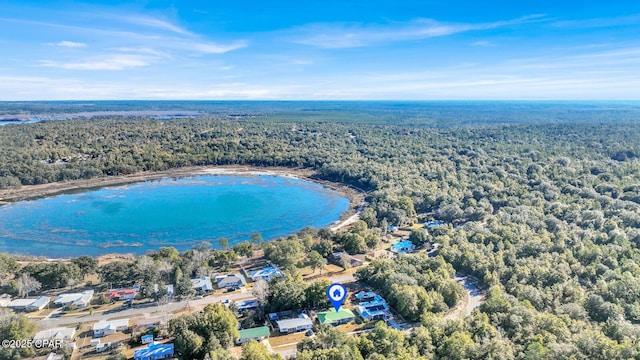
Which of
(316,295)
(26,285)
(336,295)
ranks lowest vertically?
(26,285)

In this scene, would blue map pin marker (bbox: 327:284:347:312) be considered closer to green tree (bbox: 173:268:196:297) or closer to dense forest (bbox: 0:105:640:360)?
dense forest (bbox: 0:105:640:360)

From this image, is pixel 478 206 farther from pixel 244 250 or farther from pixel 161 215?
pixel 161 215

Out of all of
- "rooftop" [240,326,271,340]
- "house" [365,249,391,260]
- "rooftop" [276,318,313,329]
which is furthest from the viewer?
"house" [365,249,391,260]

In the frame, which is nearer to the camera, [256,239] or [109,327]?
[109,327]

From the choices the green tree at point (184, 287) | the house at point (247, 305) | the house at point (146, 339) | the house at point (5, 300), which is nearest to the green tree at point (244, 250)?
the green tree at point (184, 287)

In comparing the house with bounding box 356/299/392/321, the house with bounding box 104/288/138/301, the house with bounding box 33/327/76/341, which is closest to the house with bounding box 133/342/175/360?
the house with bounding box 33/327/76/341

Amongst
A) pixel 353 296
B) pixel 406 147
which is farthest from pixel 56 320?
pixel 406 147

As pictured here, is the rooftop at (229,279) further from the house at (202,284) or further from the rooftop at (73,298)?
the rooftop at (73,298)

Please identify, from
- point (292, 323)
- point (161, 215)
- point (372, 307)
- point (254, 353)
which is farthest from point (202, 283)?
point (161, 215)
